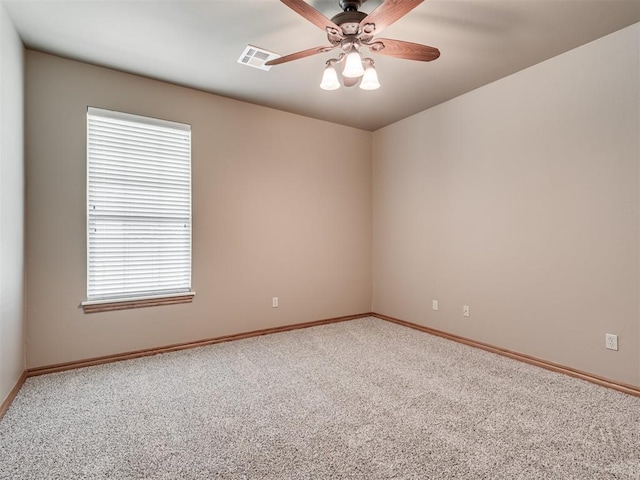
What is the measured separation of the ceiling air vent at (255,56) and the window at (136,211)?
0.99 metres

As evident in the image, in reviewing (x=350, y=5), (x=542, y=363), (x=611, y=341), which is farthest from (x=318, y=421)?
(x=350, y=5)

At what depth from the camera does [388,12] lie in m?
1.77

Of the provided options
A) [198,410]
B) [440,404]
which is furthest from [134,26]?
[440,404]

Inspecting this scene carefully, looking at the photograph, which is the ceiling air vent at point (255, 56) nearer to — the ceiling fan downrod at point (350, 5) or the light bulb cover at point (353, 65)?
the ceiling fan downrod at point (350, 5)

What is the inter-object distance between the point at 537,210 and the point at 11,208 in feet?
13.5

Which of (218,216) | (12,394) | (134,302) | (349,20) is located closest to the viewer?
(349,20)

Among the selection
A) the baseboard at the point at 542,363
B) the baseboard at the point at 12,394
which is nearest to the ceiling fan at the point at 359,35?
the baseboard at the point at 542,363

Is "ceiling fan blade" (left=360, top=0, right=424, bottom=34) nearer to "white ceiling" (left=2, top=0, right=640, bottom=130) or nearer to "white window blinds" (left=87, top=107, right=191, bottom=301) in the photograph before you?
"white ceiling" (left=2, top=0, right=640, bottom=130)

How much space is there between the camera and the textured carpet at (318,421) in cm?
166

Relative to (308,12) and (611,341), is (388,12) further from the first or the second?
(611,341)

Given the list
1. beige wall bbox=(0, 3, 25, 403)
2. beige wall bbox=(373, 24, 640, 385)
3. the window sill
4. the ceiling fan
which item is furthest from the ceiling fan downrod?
the window sill

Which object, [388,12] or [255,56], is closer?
[388,12]

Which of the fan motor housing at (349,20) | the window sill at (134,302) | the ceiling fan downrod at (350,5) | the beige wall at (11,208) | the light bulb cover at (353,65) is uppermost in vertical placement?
the ceiling fan downrod at (350,5)

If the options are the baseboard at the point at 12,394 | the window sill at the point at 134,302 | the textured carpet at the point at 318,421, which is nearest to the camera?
the textured carpet at the point at 318,421
